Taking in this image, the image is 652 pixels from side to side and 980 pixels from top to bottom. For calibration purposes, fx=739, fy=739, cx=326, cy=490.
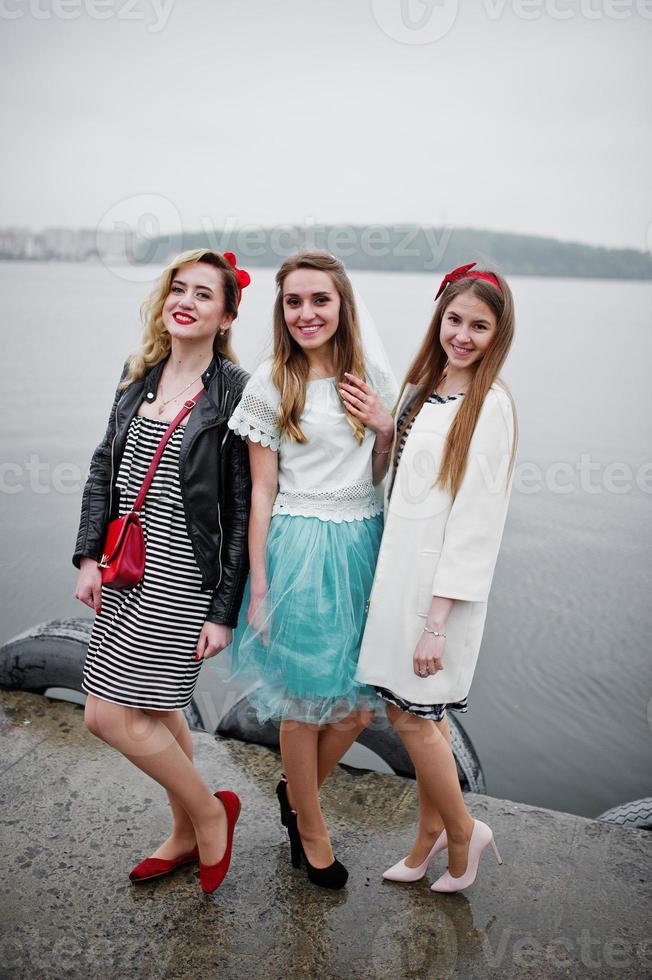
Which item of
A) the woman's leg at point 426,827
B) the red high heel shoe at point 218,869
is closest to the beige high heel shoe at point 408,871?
the woman's leg at point 426,827

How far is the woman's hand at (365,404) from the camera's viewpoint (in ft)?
5.73

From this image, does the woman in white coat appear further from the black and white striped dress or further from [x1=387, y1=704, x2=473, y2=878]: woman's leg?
the black and white striped dress

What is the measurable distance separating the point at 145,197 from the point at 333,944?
7.47 ft

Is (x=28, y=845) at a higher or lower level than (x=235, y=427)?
lower

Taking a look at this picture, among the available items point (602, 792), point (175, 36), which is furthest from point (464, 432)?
point (175, 36)

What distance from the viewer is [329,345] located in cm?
183

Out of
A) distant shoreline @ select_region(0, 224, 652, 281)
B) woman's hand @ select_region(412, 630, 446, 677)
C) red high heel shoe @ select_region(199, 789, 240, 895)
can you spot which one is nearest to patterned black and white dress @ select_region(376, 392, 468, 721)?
woman's hand @ select_region(412, 630, 446, 677)

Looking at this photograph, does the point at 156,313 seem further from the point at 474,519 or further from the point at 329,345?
the point at 474,519

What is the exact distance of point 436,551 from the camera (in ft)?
5.45

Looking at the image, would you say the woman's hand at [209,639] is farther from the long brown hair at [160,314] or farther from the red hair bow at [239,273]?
the red hair bow at [239,273]

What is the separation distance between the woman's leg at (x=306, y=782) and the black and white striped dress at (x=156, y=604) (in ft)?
0.98

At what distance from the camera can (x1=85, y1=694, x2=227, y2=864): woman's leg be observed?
174 cm

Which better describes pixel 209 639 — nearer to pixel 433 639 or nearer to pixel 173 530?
pixel 173 530

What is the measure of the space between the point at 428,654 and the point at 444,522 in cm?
30
